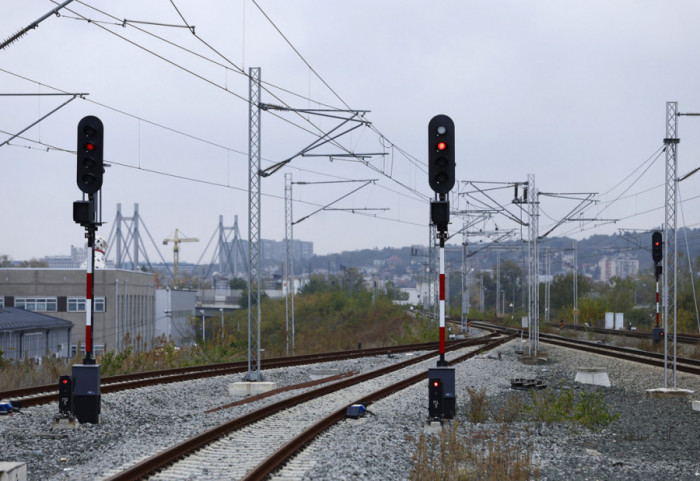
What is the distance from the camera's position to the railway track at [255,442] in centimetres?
1067

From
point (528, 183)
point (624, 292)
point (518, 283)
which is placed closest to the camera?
point (528, 183)

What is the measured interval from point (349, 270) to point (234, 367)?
101209mm

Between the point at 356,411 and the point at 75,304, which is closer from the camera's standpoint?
the point at 356,411

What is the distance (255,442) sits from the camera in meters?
13.3

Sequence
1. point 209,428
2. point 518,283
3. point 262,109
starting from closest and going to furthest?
1. point 209,428
2. point 262,109
3. point 518,283

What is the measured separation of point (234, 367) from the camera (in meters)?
27.5

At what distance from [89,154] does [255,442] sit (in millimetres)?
6249

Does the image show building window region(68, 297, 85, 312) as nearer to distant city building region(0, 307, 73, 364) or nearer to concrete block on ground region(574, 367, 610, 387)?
distant city building region(0, 307, 73, 364)

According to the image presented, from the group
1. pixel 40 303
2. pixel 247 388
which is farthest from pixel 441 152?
pixel 40 303

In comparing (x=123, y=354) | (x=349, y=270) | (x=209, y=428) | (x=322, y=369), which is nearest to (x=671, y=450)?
(x=209, y=428)

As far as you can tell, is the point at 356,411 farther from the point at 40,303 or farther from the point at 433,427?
the point at 40,303

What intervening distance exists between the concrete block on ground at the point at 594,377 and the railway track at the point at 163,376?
9868mm

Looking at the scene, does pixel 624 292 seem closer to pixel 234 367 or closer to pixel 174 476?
pixel 234 367

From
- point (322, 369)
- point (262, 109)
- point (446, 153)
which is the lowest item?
point (322, 369)
